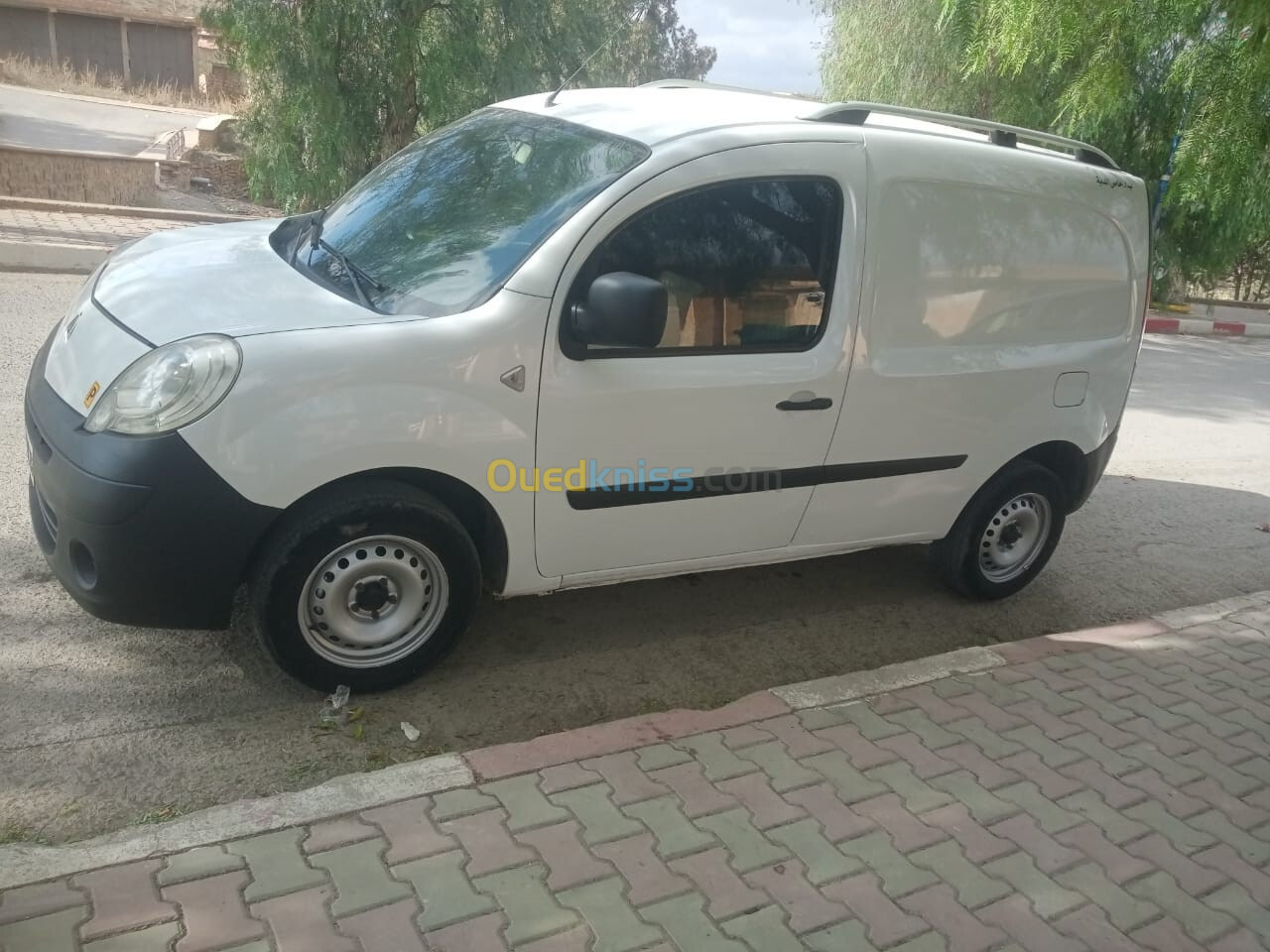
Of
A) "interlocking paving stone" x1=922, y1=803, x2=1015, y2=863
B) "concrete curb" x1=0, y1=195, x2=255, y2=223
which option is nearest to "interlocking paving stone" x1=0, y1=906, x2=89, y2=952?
"interlocking paving stone" x1=922, y1=803, x2=1015, y2=863

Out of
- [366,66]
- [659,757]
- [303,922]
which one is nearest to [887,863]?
[659,757]

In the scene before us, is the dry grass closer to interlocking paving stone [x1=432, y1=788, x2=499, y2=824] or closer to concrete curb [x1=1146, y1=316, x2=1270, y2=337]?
concrete curb [x1=1146, y1=316, x2=1270, y2=337]

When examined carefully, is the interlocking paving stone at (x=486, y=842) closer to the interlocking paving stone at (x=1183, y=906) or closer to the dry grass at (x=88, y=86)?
the interlocking paving stone at (x=1183, y=906)

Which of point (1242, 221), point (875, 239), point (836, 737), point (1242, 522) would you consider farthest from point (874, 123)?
point (1242, 221)

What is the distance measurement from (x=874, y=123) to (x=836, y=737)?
2.37 m

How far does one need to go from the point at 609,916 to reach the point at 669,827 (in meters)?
0.40

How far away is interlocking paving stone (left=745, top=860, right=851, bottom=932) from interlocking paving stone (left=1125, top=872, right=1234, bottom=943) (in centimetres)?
93

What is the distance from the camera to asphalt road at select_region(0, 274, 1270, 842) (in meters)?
3.08

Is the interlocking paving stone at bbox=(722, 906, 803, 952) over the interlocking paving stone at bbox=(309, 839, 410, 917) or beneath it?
beneath

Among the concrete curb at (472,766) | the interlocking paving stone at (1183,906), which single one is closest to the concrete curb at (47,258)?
the concrete curb at (472,766)

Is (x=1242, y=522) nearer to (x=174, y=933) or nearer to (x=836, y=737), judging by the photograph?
(x=836, y=737)

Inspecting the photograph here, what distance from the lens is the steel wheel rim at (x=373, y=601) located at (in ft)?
10.8

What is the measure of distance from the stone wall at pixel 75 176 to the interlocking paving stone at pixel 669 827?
1456 centimetres

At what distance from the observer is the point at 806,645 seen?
172 inches
